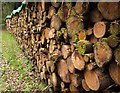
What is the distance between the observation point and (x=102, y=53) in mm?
2084

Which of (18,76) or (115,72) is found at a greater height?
(115,72)

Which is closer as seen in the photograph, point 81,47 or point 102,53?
point 102,53

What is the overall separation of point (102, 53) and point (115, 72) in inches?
7.5

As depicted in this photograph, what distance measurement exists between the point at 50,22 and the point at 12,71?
1867 mm

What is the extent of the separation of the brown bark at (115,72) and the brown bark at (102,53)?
7 centimetres

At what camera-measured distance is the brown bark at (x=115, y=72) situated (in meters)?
2.01

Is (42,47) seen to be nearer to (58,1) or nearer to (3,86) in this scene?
(3,86)

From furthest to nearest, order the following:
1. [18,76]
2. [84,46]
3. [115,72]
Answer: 1. [18,76]
2. [84,46]
3. [115,72]

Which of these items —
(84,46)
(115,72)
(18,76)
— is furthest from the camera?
(18,76)

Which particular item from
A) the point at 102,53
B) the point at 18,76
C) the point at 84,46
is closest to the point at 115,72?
the point at 102,53

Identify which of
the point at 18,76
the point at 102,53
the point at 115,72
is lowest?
the point at 18,76

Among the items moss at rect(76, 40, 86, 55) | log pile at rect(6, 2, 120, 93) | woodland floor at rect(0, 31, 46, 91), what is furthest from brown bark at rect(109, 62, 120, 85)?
woodland floor at rect(0, 31, 46, 91)

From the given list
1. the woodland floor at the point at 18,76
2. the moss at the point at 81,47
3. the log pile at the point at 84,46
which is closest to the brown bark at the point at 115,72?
the log pile at the point at 84,46

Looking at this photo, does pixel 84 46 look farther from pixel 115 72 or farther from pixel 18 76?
pixel 18 76
